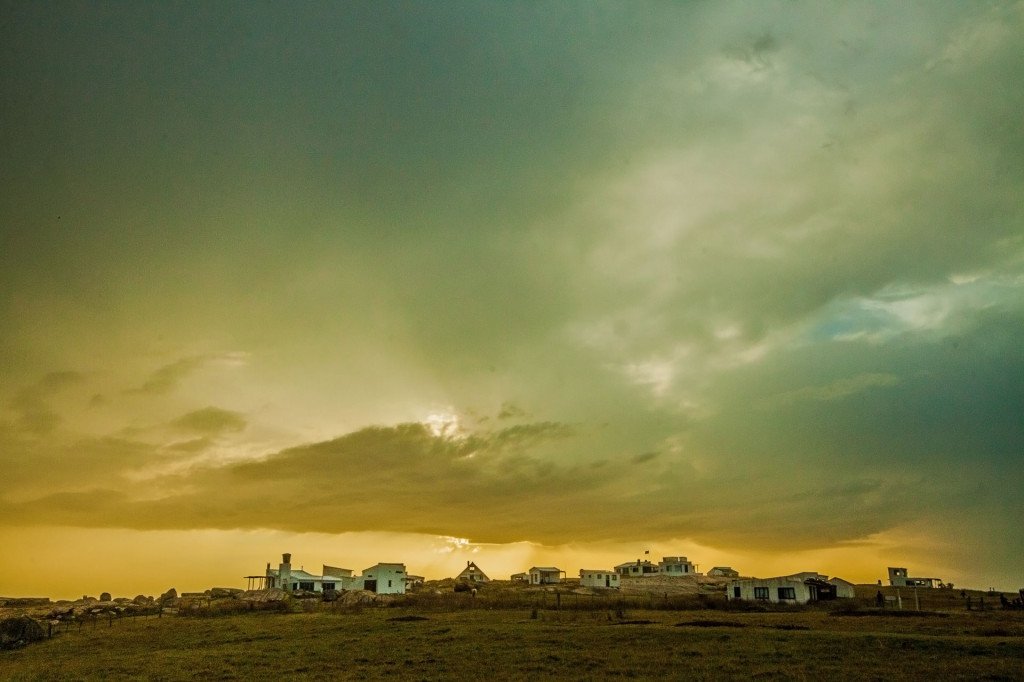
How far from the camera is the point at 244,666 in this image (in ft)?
131

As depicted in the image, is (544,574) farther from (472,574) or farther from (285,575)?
(285,575)

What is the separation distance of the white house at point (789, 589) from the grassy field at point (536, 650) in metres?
42.6

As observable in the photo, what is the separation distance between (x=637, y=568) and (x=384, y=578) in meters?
63.3

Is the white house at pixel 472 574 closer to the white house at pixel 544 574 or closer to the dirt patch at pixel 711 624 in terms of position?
the white house at pixel 544 574

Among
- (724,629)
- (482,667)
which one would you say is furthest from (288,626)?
(724,629)

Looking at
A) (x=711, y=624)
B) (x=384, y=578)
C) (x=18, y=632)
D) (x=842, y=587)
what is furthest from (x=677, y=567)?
(x=18, y=632)

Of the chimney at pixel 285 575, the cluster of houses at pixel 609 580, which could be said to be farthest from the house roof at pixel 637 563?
the chimney at pixel 285 575

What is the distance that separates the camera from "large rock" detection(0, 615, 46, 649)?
5594 cm

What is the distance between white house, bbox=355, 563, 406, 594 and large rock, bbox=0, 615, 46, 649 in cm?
6477

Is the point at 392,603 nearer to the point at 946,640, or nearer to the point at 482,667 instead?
the point at 482,667

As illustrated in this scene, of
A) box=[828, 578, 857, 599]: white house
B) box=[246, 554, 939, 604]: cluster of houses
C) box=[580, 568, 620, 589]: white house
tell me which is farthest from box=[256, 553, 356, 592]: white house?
box=[828, 578, 857, 599]: white house

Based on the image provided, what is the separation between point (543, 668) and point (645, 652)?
7168 mm

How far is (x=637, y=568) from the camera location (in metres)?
160

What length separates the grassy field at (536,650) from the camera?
35062mm
